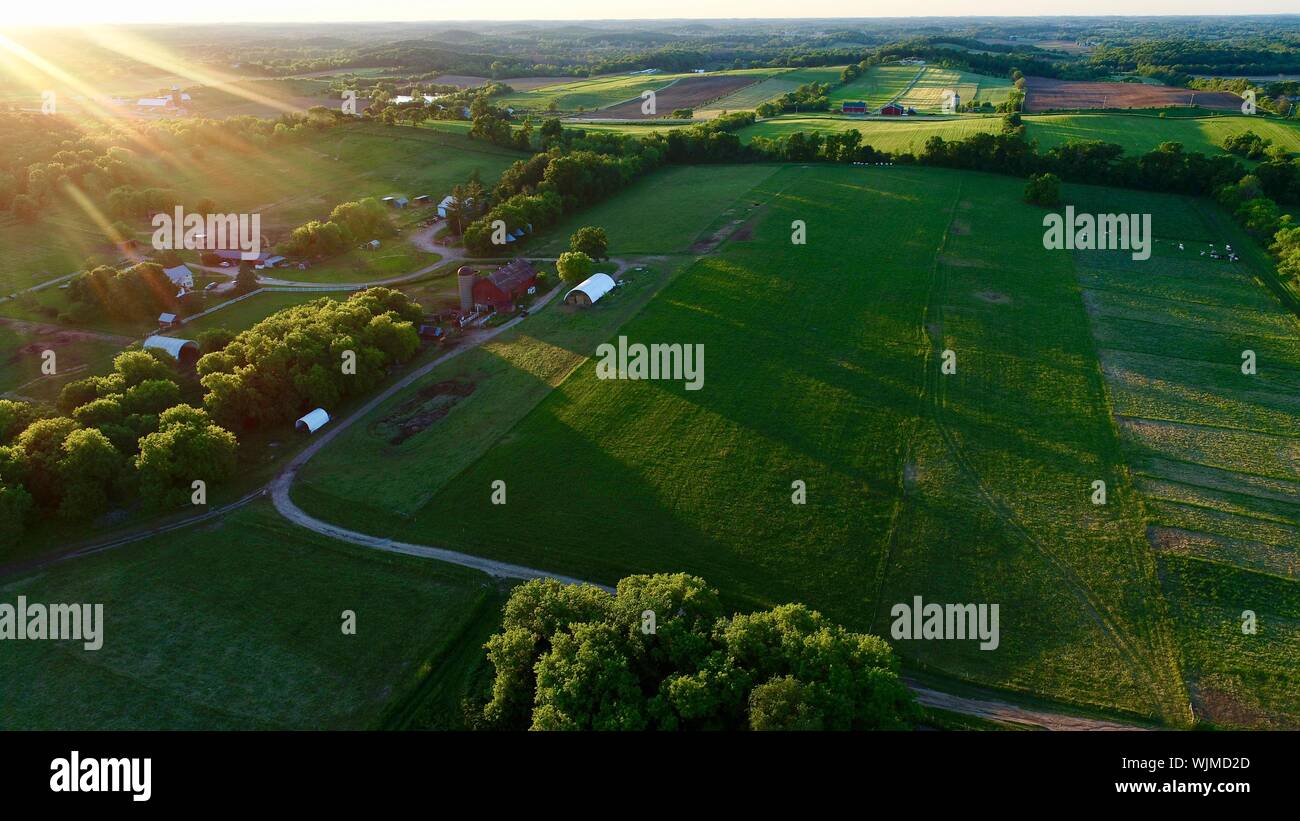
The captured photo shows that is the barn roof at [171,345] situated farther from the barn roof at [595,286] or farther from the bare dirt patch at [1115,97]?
the bare dirt patch at [1115,97]

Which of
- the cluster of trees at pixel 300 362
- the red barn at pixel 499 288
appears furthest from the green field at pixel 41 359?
the red barn at pixel 499 288

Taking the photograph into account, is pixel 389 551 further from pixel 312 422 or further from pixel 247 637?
pixel 312 422

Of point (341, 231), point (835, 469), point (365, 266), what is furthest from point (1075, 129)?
point (341, 231)

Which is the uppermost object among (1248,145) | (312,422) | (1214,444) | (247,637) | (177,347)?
(1248,145)

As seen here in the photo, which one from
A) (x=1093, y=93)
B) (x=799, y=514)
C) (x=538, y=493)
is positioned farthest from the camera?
(x=1093, y=93)

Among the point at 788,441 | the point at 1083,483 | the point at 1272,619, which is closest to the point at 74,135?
the point at 788,441

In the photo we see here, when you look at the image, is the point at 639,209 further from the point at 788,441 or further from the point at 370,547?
the point at 370,547

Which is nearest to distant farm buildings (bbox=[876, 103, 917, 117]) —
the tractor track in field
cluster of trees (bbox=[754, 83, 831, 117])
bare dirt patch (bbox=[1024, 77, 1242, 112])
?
cluster of trees (bbox=[754, 83, 831, 117])

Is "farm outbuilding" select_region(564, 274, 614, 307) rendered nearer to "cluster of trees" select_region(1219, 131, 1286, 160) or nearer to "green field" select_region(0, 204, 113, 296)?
"green field" select_region(0, 204, 113, 296)
